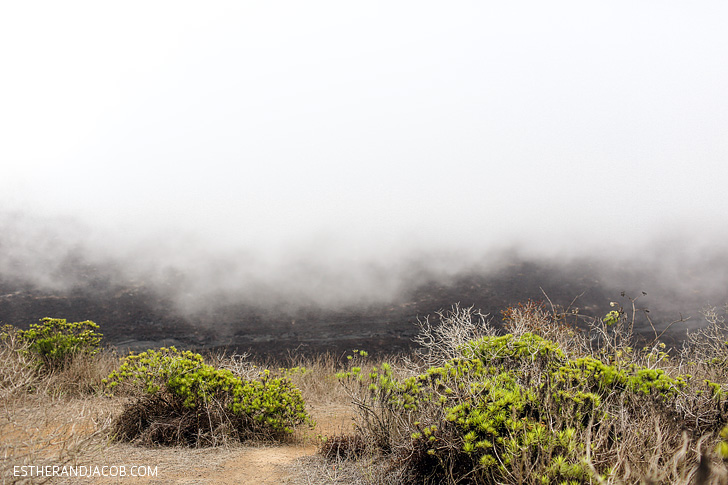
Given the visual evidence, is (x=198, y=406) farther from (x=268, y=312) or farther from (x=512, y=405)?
(x=268, y=312)

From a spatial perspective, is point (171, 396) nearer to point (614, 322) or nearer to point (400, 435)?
point (400, 435)

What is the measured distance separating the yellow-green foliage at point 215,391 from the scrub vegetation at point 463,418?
2 centimetres

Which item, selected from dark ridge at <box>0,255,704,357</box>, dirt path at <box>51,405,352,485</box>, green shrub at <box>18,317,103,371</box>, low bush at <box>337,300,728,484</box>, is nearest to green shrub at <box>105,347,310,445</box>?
dirt path at <box>51,405,352,485</box>

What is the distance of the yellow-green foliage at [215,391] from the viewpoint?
16.9 ft

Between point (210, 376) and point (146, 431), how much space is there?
846 mm

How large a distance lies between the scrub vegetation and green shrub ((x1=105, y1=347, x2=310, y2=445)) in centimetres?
2

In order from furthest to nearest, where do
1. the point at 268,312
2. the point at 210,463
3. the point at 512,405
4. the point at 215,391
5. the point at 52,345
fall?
the point at 268,312
the point at 52,345
the point at 215,391
the point at 210,463
the point at 512,405

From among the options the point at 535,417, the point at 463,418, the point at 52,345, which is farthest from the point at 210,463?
the point at 52,345

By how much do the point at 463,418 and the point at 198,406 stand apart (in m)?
3.23

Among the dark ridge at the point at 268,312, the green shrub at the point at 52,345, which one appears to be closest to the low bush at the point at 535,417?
the green shrub at the point at 52,345

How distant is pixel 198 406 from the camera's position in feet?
17.1

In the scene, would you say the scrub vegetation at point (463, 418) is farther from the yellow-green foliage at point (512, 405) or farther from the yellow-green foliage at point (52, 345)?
the yellow-green foliage at point (52, 345)

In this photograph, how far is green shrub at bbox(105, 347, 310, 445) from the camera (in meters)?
5.06

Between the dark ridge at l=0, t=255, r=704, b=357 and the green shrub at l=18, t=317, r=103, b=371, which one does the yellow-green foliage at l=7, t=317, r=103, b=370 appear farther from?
the dark ridge at l=0, t=255, r=704, b=357
